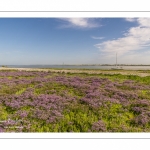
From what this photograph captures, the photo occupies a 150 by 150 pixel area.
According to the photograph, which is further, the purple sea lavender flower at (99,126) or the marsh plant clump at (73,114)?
the marsh plant clump at (73,114)

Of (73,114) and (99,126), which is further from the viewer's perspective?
(73,114)

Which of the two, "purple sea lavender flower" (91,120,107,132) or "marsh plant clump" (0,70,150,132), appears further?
"marsh plant clump" (0,70,150,132)

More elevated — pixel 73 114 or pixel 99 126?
pixel 73 114
